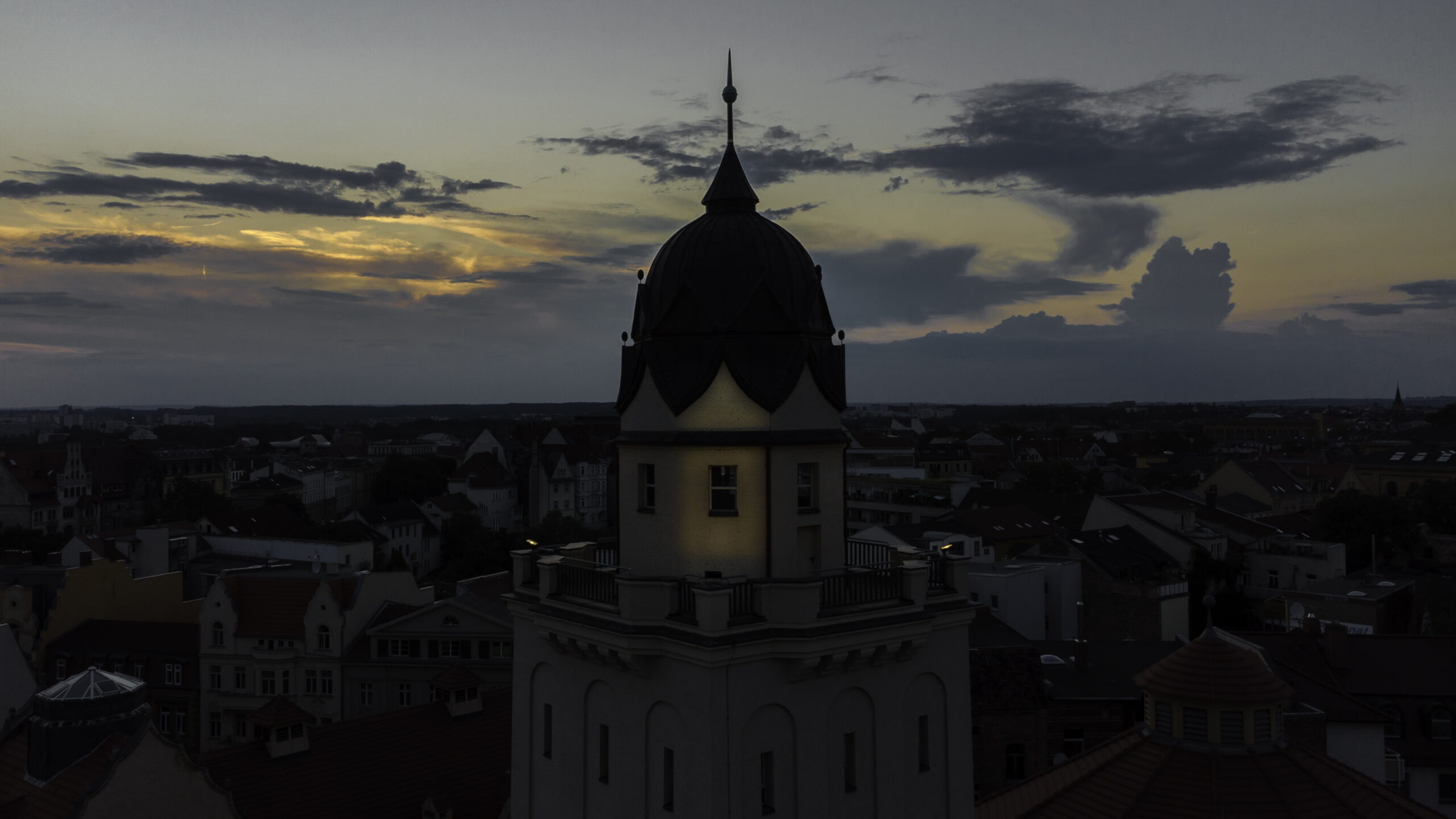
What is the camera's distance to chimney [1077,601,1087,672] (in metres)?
45.3

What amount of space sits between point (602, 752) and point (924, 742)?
5349mm

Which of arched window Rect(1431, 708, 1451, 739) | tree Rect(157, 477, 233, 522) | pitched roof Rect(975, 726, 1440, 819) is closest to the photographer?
pitched roof Rect(975, 726, 1440, 819)

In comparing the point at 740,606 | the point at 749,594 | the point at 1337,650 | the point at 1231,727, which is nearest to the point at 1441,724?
the point at 1337,650

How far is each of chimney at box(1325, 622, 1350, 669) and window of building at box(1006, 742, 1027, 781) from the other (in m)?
16.0

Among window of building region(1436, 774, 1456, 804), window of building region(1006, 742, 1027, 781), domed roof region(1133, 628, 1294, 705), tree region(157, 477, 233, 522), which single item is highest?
domed roof region(1133, 628, 1294, 705)

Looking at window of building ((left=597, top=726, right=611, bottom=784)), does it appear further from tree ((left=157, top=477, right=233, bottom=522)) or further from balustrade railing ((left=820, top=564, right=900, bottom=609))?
tree ((left=157, top=477, right=233, bottom=522))

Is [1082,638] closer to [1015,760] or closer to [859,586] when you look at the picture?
[1015,760]

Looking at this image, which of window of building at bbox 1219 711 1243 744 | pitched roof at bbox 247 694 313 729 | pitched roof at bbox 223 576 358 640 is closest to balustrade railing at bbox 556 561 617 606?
pitched roof at bbox 247 694 313 729

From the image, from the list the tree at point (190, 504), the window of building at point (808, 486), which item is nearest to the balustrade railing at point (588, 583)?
the window of building at point (808, 486)

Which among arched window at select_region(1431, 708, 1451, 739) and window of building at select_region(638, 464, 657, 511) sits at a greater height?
window of building at select_region(638, 464, 657, 511)

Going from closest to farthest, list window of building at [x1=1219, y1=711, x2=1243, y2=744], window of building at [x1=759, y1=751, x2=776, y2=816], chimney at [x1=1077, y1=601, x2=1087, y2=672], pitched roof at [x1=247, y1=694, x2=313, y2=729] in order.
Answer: window of building at [x1=759, y1=751, x2=776, y2=816] → window of building at [x1=1219, y1=711, x2=1243, y2=744] → pitched roof at [x1=247, y1=694, x2=313, y2=729] → chimney at [x1=1077, y1=601, x2=1087, y2=672]

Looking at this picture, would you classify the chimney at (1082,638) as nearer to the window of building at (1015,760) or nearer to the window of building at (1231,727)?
the window of building at (1015,760)

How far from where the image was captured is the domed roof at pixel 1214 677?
25.8 m

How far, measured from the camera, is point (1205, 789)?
2461cm
